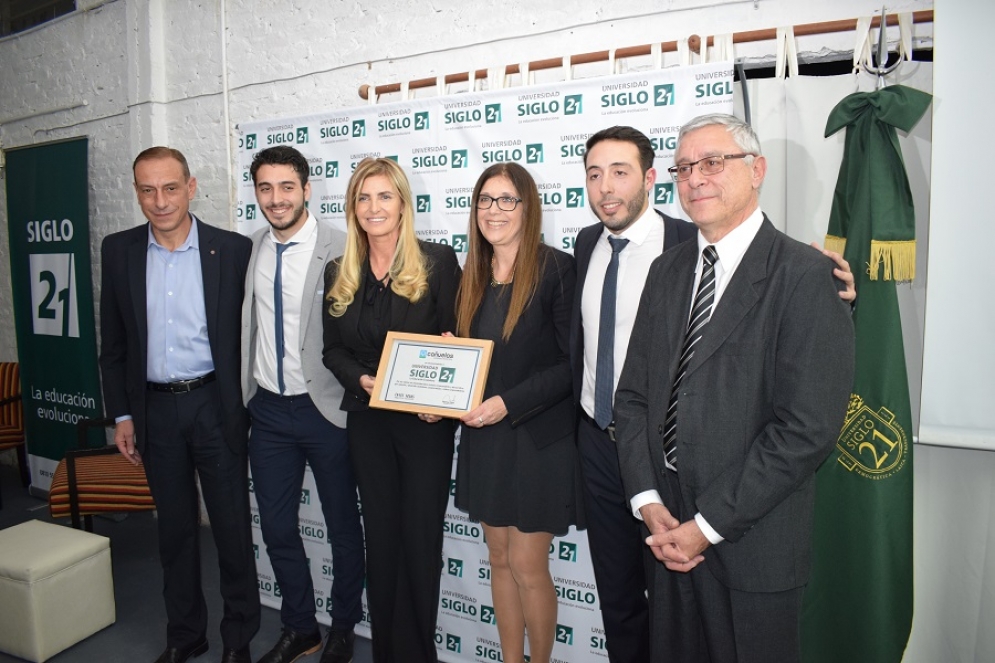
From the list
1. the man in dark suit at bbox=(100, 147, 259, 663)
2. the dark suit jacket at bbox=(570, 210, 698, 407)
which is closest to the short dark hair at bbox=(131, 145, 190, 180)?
the man in dark suit at bbox=(100, 147, 259, 663)

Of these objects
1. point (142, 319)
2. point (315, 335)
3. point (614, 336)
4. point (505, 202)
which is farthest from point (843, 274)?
point (142, 319)

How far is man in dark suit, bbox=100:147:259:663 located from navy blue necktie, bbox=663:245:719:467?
1.86 metres

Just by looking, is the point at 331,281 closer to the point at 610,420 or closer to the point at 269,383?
the point at 269,383

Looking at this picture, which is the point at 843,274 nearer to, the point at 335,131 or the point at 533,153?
the point at 533,153

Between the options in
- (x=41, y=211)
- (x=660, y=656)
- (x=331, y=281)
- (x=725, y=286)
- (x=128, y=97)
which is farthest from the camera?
(x=41, y=211)

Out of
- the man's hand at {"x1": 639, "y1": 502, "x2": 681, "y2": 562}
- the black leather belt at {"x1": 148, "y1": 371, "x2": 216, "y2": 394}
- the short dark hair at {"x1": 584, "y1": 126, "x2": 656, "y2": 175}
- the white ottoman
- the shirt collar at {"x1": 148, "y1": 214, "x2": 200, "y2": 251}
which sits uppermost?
the short dark hair at {"x1": 584, "y1": 126, "x2": 656, "y2": 175}

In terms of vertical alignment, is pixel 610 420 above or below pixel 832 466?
above

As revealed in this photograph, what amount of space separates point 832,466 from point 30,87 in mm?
6293

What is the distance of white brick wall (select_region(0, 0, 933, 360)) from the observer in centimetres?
286

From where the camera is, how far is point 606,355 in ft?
6.95

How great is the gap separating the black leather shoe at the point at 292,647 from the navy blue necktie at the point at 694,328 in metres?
2.08

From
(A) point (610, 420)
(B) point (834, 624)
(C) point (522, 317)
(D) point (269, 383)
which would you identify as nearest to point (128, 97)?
(D) point (269, 383)

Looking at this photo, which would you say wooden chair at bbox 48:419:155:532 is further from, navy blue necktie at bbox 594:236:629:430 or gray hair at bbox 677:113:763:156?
gray hair at bbox 677:113:763:156

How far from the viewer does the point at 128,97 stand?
4.55 metres
